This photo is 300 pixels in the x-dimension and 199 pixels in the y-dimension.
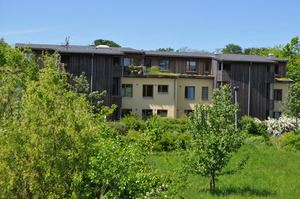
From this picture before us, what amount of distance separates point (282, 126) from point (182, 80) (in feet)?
41.3

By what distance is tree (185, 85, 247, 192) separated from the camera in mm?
16047

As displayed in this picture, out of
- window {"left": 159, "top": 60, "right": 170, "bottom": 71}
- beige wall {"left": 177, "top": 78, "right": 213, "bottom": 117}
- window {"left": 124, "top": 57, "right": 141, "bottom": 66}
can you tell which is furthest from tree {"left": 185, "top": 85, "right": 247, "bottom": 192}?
window {"left": 159, "top": 60, "right": 170, "bottom": 71}

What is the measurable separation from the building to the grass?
1937 centimetres

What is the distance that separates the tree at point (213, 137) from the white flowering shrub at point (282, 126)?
26688 millimetres

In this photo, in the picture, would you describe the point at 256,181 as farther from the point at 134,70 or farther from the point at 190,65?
the point at 190,65

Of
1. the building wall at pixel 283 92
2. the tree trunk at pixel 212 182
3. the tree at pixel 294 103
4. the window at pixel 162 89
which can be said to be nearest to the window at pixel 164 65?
the window at pixel 162 89

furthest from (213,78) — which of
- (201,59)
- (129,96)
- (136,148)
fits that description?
(136,148)

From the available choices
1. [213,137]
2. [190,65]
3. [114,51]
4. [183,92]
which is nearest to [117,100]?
[114,51]

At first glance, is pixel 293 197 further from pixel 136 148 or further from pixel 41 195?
pixel 41 195

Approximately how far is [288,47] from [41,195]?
65.7 m

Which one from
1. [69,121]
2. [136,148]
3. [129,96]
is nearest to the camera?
[69,121]

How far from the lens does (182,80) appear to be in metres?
47.5

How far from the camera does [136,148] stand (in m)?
10.5

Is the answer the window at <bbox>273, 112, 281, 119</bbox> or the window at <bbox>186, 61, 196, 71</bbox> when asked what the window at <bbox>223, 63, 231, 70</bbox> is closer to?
the window at <bbox>186, 61, 196, 71</bbox>
